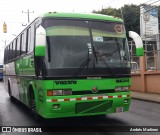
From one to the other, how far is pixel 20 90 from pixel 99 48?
4.52 m

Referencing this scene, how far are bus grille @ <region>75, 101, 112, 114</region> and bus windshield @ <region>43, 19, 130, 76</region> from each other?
0.74 metres

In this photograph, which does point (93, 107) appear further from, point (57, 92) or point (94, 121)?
point (94, 121)

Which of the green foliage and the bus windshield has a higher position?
the green foliage

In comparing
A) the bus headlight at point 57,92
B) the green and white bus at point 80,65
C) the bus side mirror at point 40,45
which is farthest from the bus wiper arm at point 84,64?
the bus side mirror at point 40,45

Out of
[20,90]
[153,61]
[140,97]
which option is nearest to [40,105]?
[20,90]

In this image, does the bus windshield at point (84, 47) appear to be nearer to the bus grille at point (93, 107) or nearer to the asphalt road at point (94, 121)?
the bus grille at point (93, 107)

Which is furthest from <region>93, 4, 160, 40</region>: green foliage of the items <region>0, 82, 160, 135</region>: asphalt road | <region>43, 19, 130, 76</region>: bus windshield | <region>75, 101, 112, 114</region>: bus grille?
<region>75, 101, 112, 114</region>: bus grille

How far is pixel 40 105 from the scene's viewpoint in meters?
8.79

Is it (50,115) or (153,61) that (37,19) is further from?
(153,61)

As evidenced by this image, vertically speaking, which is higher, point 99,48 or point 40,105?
point 99,48

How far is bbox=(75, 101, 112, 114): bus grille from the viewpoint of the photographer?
27.7ft

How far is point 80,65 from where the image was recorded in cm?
848

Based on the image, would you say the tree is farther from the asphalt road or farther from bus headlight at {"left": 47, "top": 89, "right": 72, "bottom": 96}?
bus headlight at {"left": 47, "top": 89, "right": 72, "bottom": 96}

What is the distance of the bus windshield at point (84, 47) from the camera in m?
8.39
